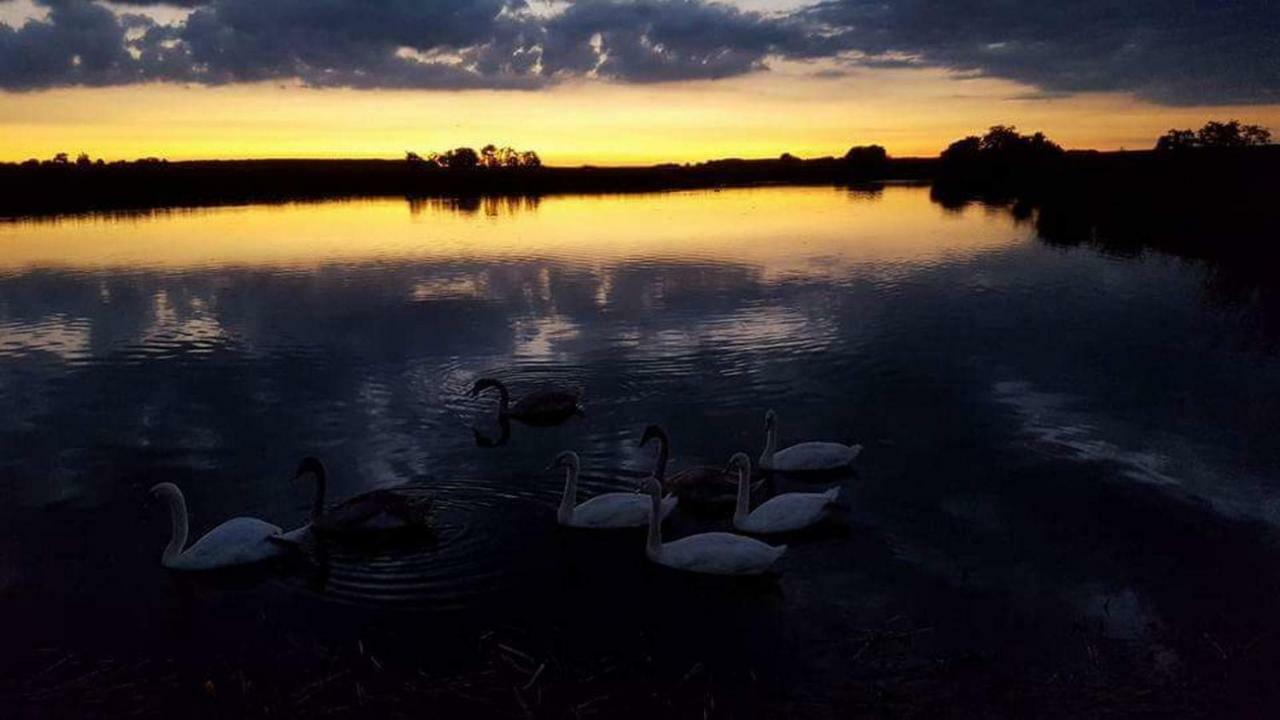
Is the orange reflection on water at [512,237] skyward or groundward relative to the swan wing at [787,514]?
skyward

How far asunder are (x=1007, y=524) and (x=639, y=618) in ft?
15.1

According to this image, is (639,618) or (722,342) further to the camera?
(722,342)

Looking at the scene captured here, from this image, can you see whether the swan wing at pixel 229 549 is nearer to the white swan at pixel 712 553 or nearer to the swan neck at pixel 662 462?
the white swan at pixel 712 553

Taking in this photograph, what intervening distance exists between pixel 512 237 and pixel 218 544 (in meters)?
38.8

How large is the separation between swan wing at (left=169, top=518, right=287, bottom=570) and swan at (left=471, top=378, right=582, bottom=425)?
219 inches

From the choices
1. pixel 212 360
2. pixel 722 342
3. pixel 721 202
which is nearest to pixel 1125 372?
pixel 722 342

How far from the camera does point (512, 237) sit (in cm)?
4772

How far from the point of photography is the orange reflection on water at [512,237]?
36906 millimetres

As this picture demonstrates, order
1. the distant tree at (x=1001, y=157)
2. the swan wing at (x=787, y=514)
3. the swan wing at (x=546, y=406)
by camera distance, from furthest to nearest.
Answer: the distant tree at (x=1001, y=157), the swan wing at (x=546, y=406), the swan wing at (x=787, y=514)

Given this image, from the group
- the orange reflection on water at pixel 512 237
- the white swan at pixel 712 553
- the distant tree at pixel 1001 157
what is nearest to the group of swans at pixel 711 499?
the white swan at pixel 712 553

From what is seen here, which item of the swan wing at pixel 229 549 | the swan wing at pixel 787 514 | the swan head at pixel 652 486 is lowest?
the swan wing at pixel 229 549

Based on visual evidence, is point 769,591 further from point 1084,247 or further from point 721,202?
point 721,202

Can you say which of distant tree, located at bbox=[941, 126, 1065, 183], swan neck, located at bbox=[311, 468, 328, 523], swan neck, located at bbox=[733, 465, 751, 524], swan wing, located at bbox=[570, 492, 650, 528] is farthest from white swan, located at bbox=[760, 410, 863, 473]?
distant tree, located at bbox=[941, 126, 1065, 183]

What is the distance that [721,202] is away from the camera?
83.8 meters
